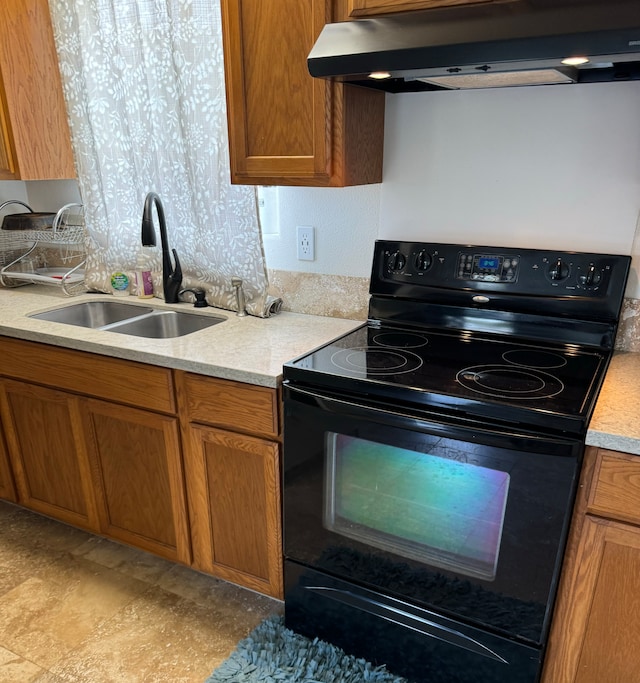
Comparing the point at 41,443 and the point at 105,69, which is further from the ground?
the point at 105,69

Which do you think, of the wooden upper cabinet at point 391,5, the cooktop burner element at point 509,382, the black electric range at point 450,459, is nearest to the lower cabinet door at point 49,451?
the black electric range at point 450,459

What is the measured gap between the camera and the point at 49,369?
6.32 feet

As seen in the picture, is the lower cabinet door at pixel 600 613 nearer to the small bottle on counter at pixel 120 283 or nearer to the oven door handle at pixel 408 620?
the oven door handle at pixel 408 620

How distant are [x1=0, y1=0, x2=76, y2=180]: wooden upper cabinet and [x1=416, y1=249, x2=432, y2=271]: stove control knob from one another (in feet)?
5.12

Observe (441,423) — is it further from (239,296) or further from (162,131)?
(162,131)

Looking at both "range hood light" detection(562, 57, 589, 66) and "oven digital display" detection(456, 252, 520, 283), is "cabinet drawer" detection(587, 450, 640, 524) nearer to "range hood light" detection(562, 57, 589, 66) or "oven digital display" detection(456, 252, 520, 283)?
"oven digital display" detection(456, 252, 520, 283)

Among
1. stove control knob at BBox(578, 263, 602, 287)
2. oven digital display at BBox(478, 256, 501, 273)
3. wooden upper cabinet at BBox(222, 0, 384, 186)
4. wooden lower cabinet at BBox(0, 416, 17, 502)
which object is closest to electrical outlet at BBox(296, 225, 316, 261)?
wooden upper cabinet at BBox(222, 0, 384, 186)

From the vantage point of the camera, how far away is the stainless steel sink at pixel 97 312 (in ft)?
7.51

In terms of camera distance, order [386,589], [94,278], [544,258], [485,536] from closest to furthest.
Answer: [485,536] → [386,589] → [544,258] → [94,278]

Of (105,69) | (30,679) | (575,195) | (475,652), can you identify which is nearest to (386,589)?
(475,652)

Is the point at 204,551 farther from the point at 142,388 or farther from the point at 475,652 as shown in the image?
the point at 475,652

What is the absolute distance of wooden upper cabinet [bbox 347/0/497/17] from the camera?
4.21ft

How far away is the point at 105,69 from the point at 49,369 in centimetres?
113

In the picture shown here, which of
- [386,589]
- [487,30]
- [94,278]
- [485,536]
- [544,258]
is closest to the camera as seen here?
[487,30]
